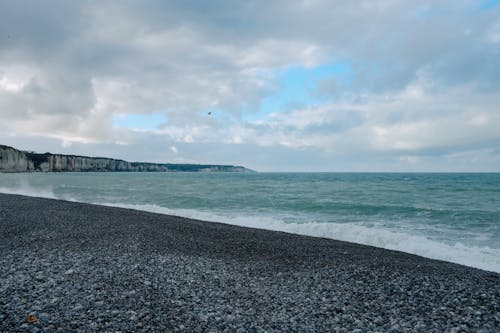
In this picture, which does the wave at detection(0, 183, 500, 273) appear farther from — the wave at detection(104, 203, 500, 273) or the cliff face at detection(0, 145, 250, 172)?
the cliff face at detection(0, 145, 250, 172)

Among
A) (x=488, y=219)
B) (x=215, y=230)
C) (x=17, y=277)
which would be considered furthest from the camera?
(x=488, y=219)

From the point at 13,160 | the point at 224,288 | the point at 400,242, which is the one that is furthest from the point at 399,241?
the point at 13,160

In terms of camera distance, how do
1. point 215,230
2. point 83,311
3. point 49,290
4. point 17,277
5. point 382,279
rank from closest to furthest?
1. point 83,311
2. point 49,290
3. point 17,277
4. point 382,279
5. point 215,230

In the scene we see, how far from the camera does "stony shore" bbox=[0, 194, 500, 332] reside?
20.2 ft

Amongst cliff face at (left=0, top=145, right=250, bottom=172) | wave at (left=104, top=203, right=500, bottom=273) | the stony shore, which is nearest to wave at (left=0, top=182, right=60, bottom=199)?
wave at (left=104, top=203, right=500, bottom=273)

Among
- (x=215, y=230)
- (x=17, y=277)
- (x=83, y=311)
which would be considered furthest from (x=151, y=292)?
(x=215, y=230)

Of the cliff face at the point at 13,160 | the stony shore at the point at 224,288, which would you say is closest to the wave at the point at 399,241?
the stony shore at the point at 224,288

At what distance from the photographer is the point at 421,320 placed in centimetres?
645

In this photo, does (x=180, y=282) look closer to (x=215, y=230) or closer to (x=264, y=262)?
(x=264, y=262)

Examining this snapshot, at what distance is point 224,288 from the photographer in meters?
8.00

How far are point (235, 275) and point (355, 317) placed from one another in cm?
359

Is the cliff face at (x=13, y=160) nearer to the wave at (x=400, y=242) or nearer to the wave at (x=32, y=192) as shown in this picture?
the wave at (x=32, y=192)

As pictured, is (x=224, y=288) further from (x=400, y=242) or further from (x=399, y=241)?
(x=399, y=241)

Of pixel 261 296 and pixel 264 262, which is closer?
pixel 261 296
